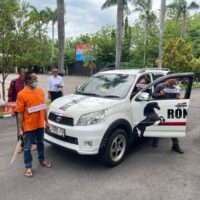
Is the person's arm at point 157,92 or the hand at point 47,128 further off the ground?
the person's arm at point 157,92

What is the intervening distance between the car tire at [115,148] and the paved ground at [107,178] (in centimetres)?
15

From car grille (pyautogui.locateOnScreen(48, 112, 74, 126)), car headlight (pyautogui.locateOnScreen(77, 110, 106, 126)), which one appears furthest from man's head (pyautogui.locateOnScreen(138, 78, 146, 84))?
car grille (pyautogui.locateOnScreen(48, 112, 74, 126))

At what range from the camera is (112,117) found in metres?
4.25

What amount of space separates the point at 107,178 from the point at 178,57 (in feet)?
60.0

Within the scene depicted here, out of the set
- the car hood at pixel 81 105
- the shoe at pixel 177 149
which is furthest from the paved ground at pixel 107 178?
the car hood at pixel 81 105

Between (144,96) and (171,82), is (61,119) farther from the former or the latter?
(171,82)

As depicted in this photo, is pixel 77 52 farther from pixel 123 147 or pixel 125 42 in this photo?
pixel 123 147

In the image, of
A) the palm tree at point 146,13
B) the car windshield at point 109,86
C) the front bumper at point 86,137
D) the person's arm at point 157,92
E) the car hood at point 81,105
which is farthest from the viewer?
the palm tree at point 146,13

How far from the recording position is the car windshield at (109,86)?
484cm

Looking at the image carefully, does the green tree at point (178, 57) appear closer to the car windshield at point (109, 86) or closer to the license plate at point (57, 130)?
the car windshield at point (109, 86)

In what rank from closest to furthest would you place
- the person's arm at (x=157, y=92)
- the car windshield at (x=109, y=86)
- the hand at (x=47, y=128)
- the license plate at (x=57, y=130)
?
the license plate at (x=57, y=130), the hand at (x=47, y=128), the car windshield at (x=109, y=86), the person's arm at (x=157, y=92)

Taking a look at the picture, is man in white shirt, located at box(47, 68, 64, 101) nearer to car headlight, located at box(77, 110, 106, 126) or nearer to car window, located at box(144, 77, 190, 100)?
car window, located at box(144, 77, 190, 100)

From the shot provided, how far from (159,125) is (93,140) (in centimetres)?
168

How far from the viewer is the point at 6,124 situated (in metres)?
7.49
